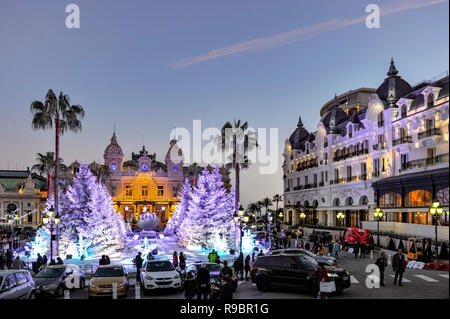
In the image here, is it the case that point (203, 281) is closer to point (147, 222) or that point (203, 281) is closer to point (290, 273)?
point (290, 273)

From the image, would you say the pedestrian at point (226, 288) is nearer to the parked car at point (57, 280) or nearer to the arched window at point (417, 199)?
the arched window at point (417, 199)

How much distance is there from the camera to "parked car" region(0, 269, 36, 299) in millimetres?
13416

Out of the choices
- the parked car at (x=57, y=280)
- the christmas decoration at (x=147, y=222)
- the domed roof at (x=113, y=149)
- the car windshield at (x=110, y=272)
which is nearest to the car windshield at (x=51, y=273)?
the parked car at (x=57, y=280)

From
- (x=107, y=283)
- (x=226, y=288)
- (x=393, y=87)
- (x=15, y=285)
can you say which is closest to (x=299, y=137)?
(x=393, y=87)

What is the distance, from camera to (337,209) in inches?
2392

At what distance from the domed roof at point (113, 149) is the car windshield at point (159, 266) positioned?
72322mm

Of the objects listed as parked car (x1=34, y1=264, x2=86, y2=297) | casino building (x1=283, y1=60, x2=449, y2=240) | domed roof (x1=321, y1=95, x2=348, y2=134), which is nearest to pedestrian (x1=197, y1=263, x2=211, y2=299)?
casino building (x1=283, y1=60, x2=449, y2=240)

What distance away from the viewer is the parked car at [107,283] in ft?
Answer: 56.2

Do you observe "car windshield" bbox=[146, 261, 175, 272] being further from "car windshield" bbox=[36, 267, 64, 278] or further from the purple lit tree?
the purple lit tree

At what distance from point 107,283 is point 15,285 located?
3970 millimetres

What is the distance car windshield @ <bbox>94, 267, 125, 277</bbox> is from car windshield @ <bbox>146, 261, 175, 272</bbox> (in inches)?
52.6

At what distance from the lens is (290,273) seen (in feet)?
48.4
